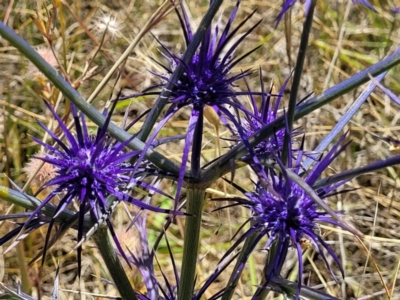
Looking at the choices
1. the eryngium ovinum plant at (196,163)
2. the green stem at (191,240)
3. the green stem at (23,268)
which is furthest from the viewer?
the green stem at (23,268)

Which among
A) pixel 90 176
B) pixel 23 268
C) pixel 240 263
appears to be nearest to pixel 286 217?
pixel 240 263

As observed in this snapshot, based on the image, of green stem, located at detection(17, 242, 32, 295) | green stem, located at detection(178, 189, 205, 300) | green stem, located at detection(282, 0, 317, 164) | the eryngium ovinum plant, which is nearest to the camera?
green stem, located at detection(282, 0, 317, 164)

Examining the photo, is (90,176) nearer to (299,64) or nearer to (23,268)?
(299,64)

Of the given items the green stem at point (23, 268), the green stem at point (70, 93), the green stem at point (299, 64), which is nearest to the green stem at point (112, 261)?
the green stem at point (70, 93)

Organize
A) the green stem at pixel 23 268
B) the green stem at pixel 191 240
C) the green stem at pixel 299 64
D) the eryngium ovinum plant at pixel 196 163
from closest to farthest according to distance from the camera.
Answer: the green stem at pixel 299 64 → the eryngium ovinum plant at pixel 196 163 → the green stem at pixel 191 240 → the green stem at pixel 23 268

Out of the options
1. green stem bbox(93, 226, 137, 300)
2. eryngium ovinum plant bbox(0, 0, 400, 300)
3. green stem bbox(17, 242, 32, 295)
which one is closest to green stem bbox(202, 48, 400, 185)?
eryngium ovinum plant bbox(0, 0, 400, 300)

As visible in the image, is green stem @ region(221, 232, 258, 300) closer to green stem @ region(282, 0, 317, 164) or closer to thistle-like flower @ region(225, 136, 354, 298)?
thistle-like flower @ region(225, 136, 354, 298)

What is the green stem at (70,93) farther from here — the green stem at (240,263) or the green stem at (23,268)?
the green stem at (23,268)
